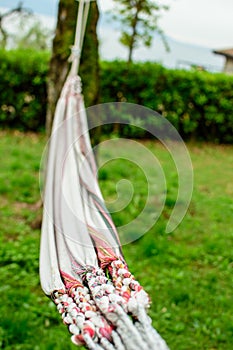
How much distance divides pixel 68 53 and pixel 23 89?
9.75 ft

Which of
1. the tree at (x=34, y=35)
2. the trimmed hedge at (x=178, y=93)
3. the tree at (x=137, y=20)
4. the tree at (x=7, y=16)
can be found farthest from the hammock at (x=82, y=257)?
the tree at (x=34, y=35)

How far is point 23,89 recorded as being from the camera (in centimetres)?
552

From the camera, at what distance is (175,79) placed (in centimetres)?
584

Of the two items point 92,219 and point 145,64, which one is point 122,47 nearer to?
point 145,64

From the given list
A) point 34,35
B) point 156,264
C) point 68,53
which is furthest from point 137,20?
point 34,35

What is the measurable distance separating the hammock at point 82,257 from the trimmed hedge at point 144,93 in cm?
354

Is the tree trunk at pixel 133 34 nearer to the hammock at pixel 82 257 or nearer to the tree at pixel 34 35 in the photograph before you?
the hammock at pixel 82 257

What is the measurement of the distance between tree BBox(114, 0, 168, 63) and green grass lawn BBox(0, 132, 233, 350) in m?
2.83

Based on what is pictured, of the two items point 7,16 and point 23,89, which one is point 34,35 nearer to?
point 7,16

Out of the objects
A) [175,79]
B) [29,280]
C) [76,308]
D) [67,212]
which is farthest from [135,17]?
[76,308]

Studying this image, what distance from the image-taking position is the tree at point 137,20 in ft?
20.6

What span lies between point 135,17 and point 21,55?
180cm

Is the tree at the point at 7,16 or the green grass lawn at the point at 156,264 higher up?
the tree at the point at 7,16

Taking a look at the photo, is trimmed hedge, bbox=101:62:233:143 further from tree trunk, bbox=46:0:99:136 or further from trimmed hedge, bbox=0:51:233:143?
tree trunk, bbox=46:0:99:136
